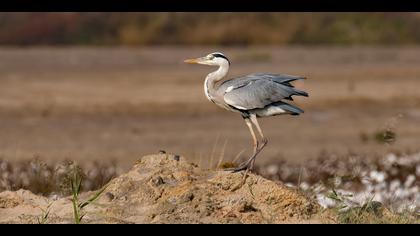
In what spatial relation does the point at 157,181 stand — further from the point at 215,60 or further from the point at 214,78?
the point at 215,60

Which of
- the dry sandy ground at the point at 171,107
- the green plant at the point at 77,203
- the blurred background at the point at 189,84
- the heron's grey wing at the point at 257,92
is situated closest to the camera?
the green plant at the point at 77,203

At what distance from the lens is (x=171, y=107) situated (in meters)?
28.5

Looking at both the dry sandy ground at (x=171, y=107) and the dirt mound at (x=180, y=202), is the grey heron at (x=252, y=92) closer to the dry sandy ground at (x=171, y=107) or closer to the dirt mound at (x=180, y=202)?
the dirt mound at (x=180, y=202)

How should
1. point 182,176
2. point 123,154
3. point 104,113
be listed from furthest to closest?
point 104,113
point 123,154
point 182,176

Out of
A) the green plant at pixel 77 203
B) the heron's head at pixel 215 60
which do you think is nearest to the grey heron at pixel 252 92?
the heron's head at pixel 215 60

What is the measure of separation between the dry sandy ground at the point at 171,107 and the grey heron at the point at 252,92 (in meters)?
6.40

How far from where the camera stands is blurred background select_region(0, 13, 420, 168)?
23.1m

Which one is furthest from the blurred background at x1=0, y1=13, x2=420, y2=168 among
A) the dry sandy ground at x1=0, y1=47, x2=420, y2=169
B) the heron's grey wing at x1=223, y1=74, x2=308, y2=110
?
the heron's grey wing at x1=223, y1=74, x2=308, y2=110

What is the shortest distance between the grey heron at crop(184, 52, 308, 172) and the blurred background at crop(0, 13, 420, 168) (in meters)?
1.67

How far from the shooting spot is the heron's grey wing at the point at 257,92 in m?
9.75

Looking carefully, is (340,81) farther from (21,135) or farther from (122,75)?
(21,135)
